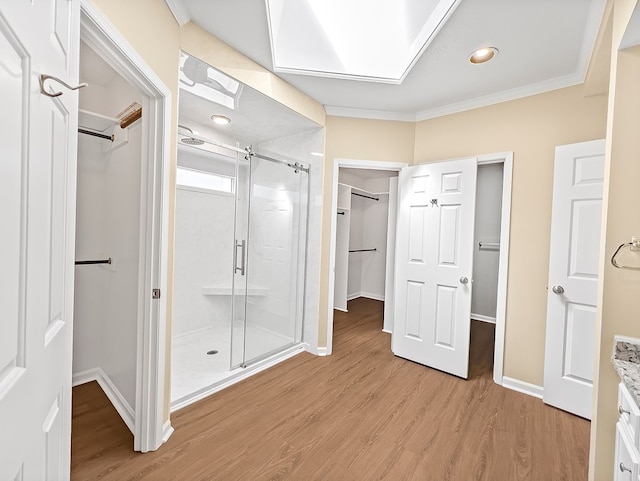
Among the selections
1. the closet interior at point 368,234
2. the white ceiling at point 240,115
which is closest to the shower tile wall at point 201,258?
the white ceiling at point 240,115

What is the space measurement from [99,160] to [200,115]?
103 centimetres

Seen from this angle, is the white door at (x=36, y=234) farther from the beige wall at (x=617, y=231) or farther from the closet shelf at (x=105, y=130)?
the beige wall at (x=617, y=231)

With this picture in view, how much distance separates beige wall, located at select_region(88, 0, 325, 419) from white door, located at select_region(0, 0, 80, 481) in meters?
0.50

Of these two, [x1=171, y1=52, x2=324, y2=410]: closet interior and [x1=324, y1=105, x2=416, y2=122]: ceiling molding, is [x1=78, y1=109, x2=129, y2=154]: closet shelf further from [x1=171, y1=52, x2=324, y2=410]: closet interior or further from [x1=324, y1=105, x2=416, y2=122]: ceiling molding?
[x1=324, y1=105, x2=416, y2=122]: ceiling molding

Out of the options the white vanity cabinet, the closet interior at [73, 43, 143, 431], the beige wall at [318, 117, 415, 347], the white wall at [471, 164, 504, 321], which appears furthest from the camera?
the white wall at [471, 164, 504, 321]

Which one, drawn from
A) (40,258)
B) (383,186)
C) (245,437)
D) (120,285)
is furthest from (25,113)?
(383,186)

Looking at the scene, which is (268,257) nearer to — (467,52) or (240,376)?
(240,376)

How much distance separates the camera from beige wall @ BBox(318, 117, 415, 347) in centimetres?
306

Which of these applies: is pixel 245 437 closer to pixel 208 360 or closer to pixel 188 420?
pixel 188 420

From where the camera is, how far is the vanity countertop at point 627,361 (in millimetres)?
1102

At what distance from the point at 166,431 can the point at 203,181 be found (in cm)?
253

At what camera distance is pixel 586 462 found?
1.71 m

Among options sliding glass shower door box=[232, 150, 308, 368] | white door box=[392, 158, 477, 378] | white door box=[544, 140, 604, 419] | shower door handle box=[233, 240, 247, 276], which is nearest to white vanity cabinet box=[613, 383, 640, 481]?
white door box=[544, 140, 604, 419]

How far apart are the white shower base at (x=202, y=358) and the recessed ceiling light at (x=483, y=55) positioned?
2.89 meters
